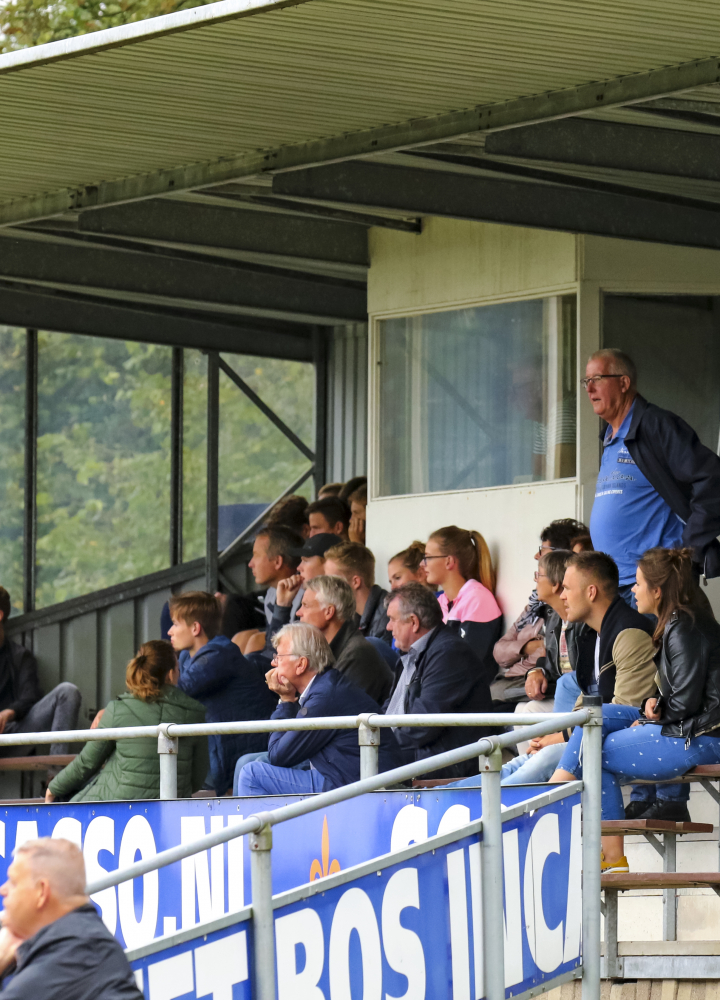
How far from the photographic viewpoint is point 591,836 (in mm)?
5367

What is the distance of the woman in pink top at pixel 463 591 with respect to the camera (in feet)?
30.4

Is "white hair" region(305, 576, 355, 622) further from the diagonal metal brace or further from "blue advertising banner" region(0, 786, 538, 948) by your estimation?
the diagonal metal brace

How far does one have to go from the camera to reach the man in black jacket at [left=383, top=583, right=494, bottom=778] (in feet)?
24.7

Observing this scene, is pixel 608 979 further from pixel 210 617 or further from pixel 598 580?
pixel 210 617

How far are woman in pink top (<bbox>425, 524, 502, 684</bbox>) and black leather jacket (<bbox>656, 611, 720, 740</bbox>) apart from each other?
2.42 m

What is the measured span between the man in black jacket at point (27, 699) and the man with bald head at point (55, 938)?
774cm

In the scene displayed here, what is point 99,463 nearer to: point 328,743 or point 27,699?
point 27,699

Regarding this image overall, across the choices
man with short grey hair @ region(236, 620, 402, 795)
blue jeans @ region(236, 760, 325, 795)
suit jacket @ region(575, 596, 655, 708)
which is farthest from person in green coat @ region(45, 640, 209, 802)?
suit jacket @ region(575, 596, 655, 708)

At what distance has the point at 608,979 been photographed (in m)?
6.71

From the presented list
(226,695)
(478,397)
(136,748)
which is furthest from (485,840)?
(478,397)

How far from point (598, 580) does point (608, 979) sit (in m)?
1.79

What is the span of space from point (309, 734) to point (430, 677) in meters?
0.81

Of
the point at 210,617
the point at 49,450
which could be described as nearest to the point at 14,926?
the point at 210,617

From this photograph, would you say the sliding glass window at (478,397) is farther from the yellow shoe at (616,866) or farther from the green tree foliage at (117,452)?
the yellow shoe at (616,866)
